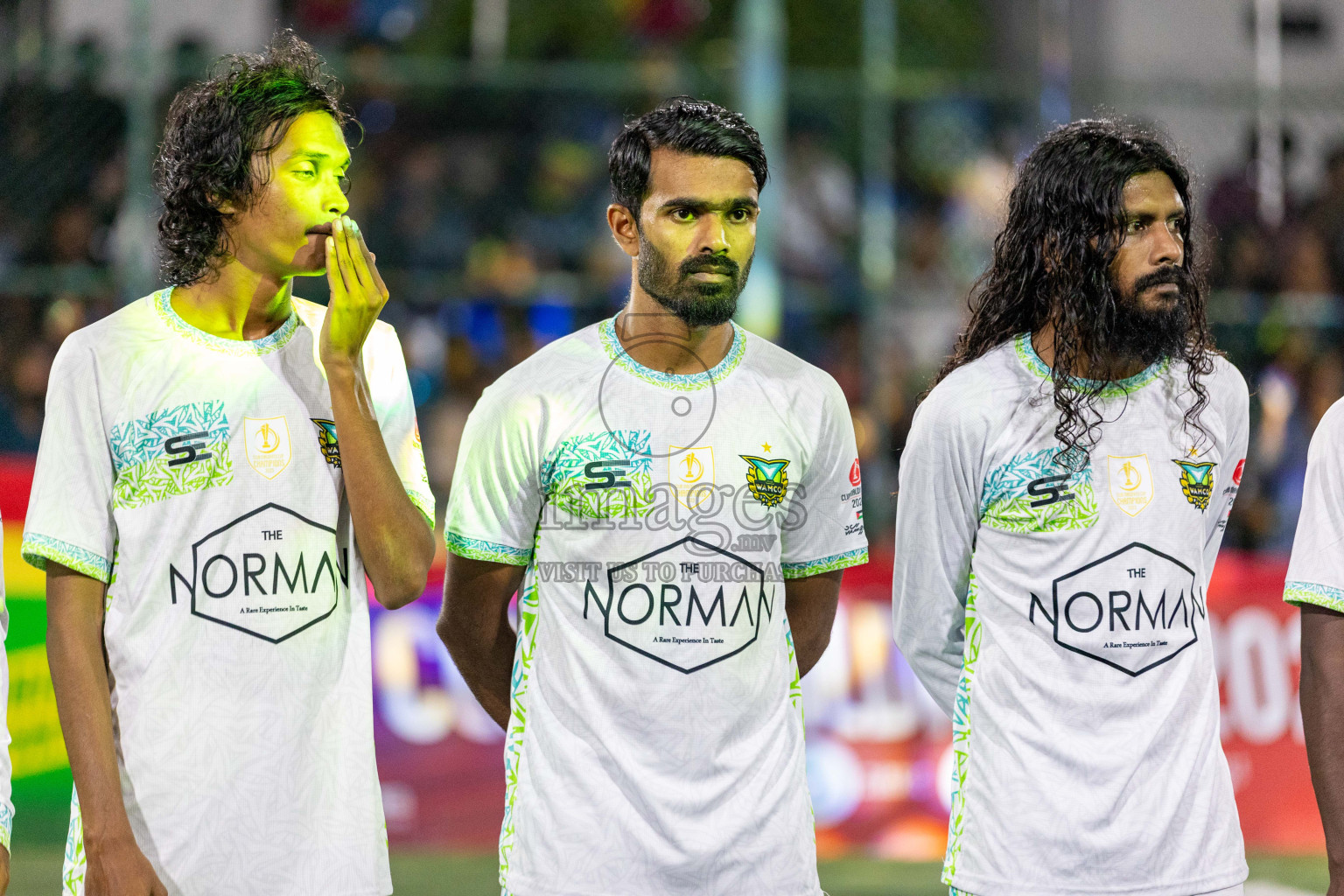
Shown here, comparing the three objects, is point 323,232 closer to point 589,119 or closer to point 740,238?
point 740,238

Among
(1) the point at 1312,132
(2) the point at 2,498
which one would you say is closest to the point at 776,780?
(2) the point at 2,498

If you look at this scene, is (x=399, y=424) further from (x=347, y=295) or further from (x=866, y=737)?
(x=866, y=737)

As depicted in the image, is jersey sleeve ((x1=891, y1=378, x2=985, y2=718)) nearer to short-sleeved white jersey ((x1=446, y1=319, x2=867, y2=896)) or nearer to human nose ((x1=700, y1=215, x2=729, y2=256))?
short-sleeved white jersey ((x1=446, y1=319, x2=867, y2=896))

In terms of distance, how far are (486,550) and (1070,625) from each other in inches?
51.3

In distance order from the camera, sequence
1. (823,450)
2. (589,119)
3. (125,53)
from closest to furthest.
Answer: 1. (823,450)
2. (125,53)
3. (589,119)

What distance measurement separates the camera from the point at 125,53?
28.1 feet

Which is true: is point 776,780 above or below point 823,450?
below

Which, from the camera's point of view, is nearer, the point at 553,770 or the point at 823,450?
the point at 553,770

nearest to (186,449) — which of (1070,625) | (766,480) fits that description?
(766,480)

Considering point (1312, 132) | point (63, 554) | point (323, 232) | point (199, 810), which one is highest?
point (1312, 132)

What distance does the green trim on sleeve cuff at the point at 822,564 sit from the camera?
3770 millimetres

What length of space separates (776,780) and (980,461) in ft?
2.84

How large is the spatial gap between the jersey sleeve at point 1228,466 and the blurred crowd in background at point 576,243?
4491mm

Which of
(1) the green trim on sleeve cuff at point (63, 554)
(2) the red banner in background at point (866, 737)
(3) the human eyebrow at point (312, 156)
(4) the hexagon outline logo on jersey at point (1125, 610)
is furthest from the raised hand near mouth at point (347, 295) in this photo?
(2) the red banner in background at point (866, 737)
